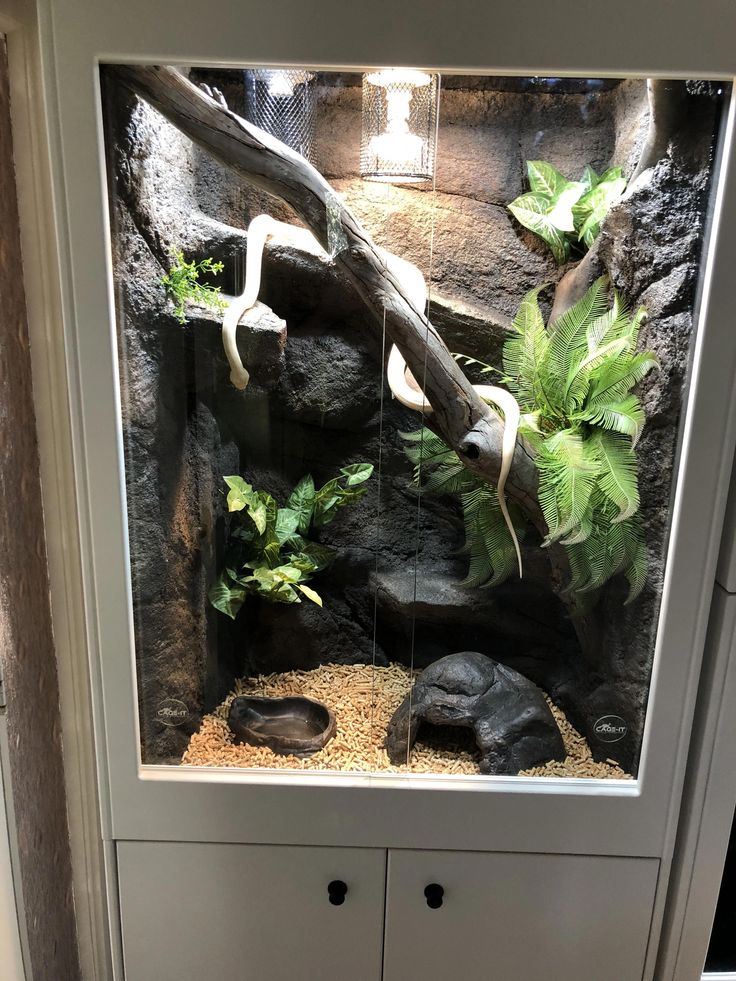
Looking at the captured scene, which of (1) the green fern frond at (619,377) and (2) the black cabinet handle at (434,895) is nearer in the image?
(1) the green fern frond at (619,377)

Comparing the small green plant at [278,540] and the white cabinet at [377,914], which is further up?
the small green plant at [278,540]

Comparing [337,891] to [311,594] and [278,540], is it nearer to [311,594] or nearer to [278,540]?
[311,594]

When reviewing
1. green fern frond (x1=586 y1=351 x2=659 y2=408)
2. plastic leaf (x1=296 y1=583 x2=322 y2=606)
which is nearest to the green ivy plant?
green fern frond (x1=586 y1=351 x2=659 y2=408)

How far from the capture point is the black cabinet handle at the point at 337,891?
130 centimetres

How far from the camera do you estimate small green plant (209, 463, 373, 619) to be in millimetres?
1236

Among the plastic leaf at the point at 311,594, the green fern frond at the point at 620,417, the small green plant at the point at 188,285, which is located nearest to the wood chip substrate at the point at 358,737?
the plastic leaf at the point at 311,594

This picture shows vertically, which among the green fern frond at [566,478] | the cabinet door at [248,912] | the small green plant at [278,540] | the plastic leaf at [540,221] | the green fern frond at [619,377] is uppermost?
the plastic leaf at [540,221]

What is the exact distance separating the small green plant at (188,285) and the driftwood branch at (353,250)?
152 millimetres

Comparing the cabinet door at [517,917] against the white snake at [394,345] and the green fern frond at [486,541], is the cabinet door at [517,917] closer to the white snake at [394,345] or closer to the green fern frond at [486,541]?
the green fern frond at [486,541]

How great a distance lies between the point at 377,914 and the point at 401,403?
94 cm

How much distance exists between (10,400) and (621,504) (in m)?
0.97

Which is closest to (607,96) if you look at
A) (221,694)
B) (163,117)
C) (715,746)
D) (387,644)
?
(163,117)

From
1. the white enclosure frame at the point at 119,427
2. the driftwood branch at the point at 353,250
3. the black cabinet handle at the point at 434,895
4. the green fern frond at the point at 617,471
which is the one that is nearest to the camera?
the white enclosure frame at the point at 119,427

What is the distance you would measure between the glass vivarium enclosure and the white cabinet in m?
0.18
